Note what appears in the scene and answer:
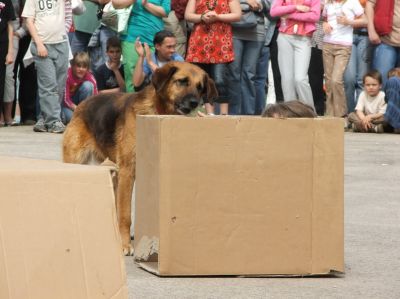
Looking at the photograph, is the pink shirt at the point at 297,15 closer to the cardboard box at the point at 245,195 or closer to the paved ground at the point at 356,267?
the paved ground at the point at 356,267

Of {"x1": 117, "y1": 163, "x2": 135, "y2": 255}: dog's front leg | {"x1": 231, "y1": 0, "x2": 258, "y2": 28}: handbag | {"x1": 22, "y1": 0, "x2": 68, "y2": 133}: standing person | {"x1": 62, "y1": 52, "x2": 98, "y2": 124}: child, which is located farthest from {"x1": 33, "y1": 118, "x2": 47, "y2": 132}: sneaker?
{"x1": 117, "y1": 163, "x2": 135, "y2": 255}: dog's front leg

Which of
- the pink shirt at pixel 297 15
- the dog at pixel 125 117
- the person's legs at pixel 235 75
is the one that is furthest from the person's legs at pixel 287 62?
the dog at pixel 125 117

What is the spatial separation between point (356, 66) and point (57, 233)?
13677 mm

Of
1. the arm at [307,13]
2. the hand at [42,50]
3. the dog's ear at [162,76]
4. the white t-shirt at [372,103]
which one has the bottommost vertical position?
the white t-shirt at [372,103]

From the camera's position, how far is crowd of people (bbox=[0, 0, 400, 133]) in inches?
559

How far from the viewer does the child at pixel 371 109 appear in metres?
15.5

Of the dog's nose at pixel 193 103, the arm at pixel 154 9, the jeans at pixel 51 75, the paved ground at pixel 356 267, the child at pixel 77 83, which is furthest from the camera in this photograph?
the child at pixel 77 83

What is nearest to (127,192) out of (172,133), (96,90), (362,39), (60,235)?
(172,133)

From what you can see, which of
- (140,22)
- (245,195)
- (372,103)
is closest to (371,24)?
(372,103)

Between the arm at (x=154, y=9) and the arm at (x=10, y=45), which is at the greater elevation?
the arm at (x=154, y=9)

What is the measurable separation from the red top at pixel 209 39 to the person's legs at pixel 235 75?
597 mm

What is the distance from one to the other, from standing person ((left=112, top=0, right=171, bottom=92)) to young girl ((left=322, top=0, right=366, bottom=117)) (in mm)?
2661

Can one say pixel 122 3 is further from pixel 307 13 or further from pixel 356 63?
pixel 356 63

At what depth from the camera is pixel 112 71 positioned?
1539cm
